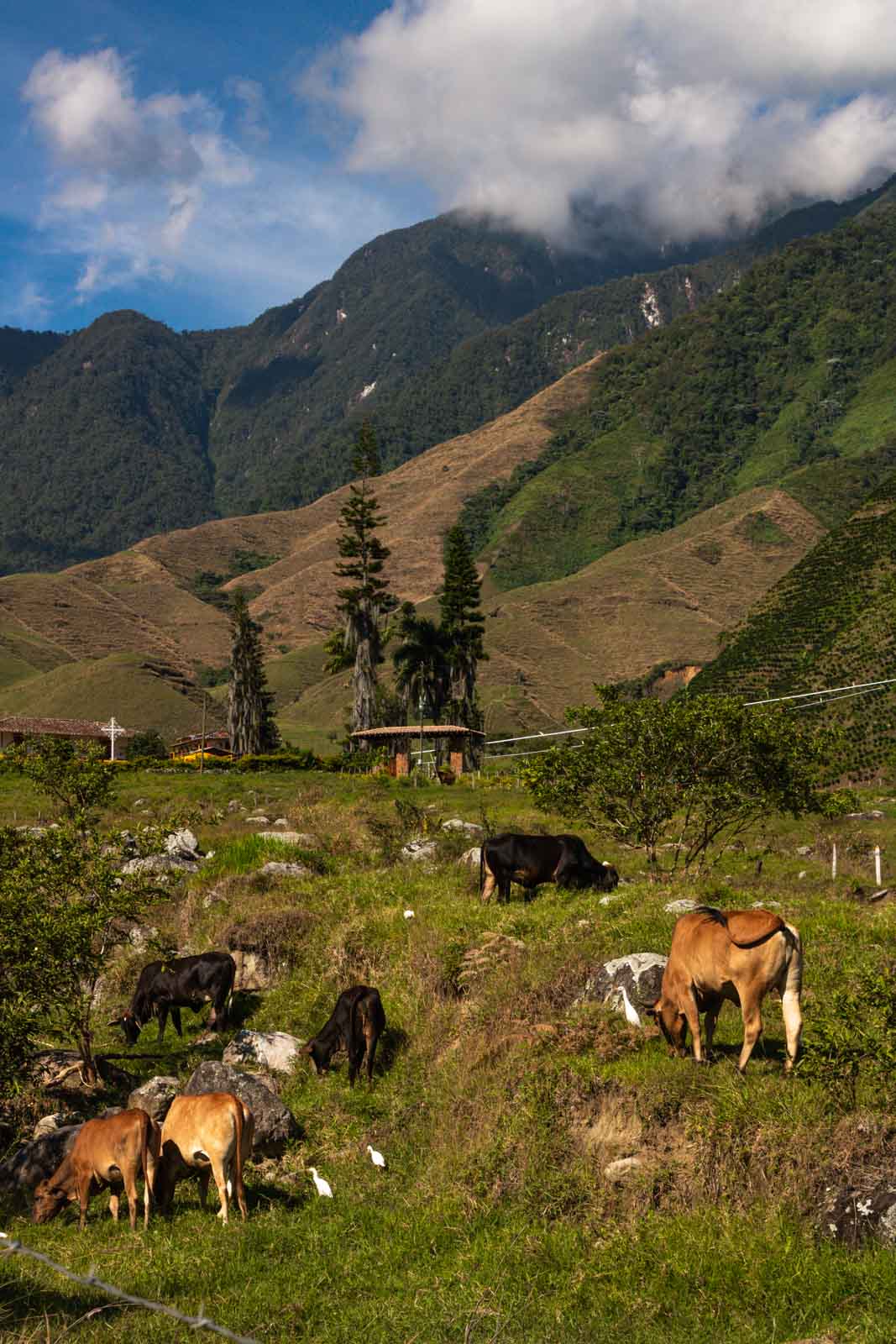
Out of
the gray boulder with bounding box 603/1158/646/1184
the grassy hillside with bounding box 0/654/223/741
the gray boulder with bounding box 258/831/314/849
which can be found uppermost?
the grassy hillside with bounding box 0/654/223/741

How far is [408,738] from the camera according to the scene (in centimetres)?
5666

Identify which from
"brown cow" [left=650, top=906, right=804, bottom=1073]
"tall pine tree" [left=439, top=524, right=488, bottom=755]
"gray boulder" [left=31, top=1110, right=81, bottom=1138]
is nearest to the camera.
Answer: "brown cow" [left=650, top=906, right=804, bottom=1073]

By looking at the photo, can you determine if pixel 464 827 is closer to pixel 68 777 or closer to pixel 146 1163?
pixel 68 777

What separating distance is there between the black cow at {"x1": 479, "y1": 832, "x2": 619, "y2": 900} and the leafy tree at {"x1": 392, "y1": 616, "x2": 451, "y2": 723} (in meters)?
46.4

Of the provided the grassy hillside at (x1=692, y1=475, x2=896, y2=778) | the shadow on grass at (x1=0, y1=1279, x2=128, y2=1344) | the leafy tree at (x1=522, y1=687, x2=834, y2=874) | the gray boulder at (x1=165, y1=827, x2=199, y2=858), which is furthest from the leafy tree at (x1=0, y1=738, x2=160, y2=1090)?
the grassy hillside at (x1=692, y1=475, x2=896, y2=778)

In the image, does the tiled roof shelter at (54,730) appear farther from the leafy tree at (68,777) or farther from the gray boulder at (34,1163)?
the gray boulder at (34,1163)

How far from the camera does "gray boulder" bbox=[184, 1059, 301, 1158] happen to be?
12117mm

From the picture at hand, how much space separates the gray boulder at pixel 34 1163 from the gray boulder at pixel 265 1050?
9.14 ft

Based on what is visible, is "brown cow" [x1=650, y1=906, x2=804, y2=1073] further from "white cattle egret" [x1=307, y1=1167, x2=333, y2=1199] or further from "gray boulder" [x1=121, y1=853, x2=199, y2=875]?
"gray boulder" [x1=121, y1=853, x2=199, y2=875]

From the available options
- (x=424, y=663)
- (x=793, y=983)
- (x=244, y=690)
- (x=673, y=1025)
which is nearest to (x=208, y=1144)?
(x=673, y=1025)

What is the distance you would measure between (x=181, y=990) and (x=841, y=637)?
7313cm

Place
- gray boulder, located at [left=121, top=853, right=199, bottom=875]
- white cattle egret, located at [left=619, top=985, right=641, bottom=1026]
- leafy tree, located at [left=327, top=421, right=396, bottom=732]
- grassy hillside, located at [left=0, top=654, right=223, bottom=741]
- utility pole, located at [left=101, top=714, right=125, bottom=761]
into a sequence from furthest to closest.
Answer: grassy hillside, located at [left=0, top=654, right=223, bottom=741]
utility pole, located at [left=101, top=714, right=125, bottom=761]
leafy tree, located at [left=327, top=421, right=396, bottom=732]
gray boulder, located at [left=121, top=853, right=199, bottom=875]
white cattle egret, located at [left=619, top=985, right=641, bottom=1026]

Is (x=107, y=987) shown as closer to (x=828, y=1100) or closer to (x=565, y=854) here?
(x=565, y=854)

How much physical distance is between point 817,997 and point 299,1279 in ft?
19.9
